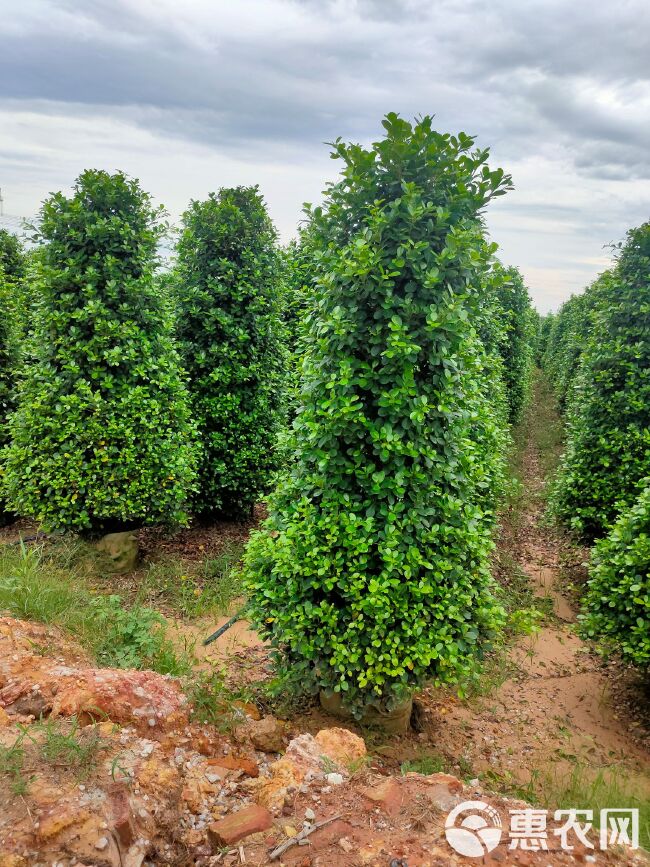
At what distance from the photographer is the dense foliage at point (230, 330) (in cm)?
758

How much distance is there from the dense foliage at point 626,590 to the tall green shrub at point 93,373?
4509 mm

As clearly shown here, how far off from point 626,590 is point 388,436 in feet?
8.63

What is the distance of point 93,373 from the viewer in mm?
6125

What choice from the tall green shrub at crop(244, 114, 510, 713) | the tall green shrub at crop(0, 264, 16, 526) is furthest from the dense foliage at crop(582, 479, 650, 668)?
the tall green shrub at crop(0, 264, 16, 526)

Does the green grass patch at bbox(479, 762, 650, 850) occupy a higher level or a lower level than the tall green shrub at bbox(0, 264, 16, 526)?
lower

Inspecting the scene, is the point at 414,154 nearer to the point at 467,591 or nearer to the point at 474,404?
the point at 474,404

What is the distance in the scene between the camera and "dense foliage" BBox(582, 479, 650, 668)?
177 inches

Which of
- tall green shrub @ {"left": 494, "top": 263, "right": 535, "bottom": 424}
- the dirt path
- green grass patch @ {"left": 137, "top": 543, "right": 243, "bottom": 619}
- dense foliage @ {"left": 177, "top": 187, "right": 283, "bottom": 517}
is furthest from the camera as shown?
tall green shrub @ {"left": 494, "top": 263, "right": 535, "bottom": 424}

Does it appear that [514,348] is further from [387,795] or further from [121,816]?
[121,816]

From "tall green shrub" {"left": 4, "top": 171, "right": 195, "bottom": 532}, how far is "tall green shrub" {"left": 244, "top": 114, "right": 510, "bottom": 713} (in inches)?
116

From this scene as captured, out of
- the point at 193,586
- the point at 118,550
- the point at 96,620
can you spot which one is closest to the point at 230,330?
the point at 118,550

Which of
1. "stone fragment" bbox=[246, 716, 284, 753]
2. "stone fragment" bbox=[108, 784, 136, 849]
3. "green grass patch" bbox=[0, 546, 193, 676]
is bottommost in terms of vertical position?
"stone fragment" bbox=[246, 716, 284, 753]

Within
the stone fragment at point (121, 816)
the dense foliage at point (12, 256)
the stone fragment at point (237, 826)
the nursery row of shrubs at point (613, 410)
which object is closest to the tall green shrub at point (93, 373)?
the stone fragment at point (121, 816)

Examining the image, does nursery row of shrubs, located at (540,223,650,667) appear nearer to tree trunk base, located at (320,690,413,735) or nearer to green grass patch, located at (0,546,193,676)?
tree trunk base, located at (320,690,413,735)
